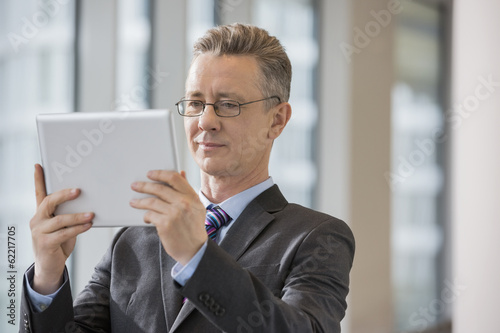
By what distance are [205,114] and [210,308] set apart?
0.56 metres

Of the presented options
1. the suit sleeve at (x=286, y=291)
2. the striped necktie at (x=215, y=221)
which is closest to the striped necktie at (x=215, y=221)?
the striped necktie at (x=215, y=221)

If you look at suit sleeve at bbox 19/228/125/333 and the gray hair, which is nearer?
suit sleeve at bbox 19/228/125/333

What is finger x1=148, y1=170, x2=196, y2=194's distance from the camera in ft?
4.31

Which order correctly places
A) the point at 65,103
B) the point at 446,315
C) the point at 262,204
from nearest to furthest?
1. the point at 262,204
2. the point at 65,103
3. the point at 446,315

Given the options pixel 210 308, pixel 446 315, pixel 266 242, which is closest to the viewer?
pixel 210 308

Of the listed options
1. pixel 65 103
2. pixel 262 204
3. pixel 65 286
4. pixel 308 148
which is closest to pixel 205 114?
pixel 262 204

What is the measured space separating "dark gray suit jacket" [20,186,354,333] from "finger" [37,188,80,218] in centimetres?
24

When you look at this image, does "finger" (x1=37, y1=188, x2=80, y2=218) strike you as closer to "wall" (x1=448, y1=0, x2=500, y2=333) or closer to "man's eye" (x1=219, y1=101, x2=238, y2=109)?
"man's eye" (x1=219, y1=101, x2=238, y2=109)

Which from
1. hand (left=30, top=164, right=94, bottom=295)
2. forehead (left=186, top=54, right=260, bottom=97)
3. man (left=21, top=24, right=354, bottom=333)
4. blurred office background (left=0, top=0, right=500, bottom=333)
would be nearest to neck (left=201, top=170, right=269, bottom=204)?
man (left=21, top=24, right=354, bottom=333)

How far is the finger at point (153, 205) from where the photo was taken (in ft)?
4.27

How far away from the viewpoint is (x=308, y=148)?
5352mm

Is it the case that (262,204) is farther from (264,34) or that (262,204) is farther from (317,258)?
(264,34)

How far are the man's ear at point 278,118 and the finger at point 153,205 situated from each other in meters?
0.62

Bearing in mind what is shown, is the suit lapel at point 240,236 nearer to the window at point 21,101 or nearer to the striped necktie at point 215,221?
the striped necktie at point 215,221
